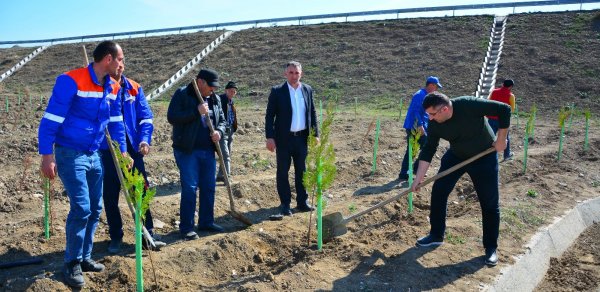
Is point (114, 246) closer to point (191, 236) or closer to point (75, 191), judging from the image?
point (191, 236)

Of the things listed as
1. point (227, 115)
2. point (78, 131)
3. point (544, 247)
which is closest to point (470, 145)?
point (544, 247)

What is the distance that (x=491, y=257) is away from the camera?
15.9 ft

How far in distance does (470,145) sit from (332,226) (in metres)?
1.62

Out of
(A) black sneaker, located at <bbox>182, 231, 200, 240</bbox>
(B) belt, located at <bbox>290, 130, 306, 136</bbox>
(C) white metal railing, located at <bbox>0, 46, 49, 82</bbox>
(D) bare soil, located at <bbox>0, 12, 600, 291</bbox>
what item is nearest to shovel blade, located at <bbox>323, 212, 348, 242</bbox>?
(D) bare soil, located at <bbox>0, 12, 600, 291</bbox>

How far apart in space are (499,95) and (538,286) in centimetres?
513

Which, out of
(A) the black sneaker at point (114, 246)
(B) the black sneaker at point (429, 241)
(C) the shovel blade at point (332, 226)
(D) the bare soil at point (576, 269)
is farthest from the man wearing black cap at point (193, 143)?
(D) the bare soil at point (576, 269)

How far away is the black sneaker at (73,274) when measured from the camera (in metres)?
3.92

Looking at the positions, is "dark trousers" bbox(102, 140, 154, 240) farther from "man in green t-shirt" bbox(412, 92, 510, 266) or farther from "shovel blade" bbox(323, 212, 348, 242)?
"man in green t-shirt" bbox(412, 92, 510, 266)

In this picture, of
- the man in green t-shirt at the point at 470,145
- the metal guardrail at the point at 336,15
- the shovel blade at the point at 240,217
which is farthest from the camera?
the metal guardrail at the point at 336,15

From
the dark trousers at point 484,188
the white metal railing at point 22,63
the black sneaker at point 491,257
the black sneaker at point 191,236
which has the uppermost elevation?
the white metal railing at point 22,63

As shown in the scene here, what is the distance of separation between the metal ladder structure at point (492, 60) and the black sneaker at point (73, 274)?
16.4 metres

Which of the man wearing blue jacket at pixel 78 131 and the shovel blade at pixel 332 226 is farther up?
the man wearing blue jacket at pixel 78 131

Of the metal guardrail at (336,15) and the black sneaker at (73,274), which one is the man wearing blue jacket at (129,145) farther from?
the metal guardrail at (336,15)

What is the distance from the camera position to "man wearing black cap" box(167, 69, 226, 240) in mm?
5211
